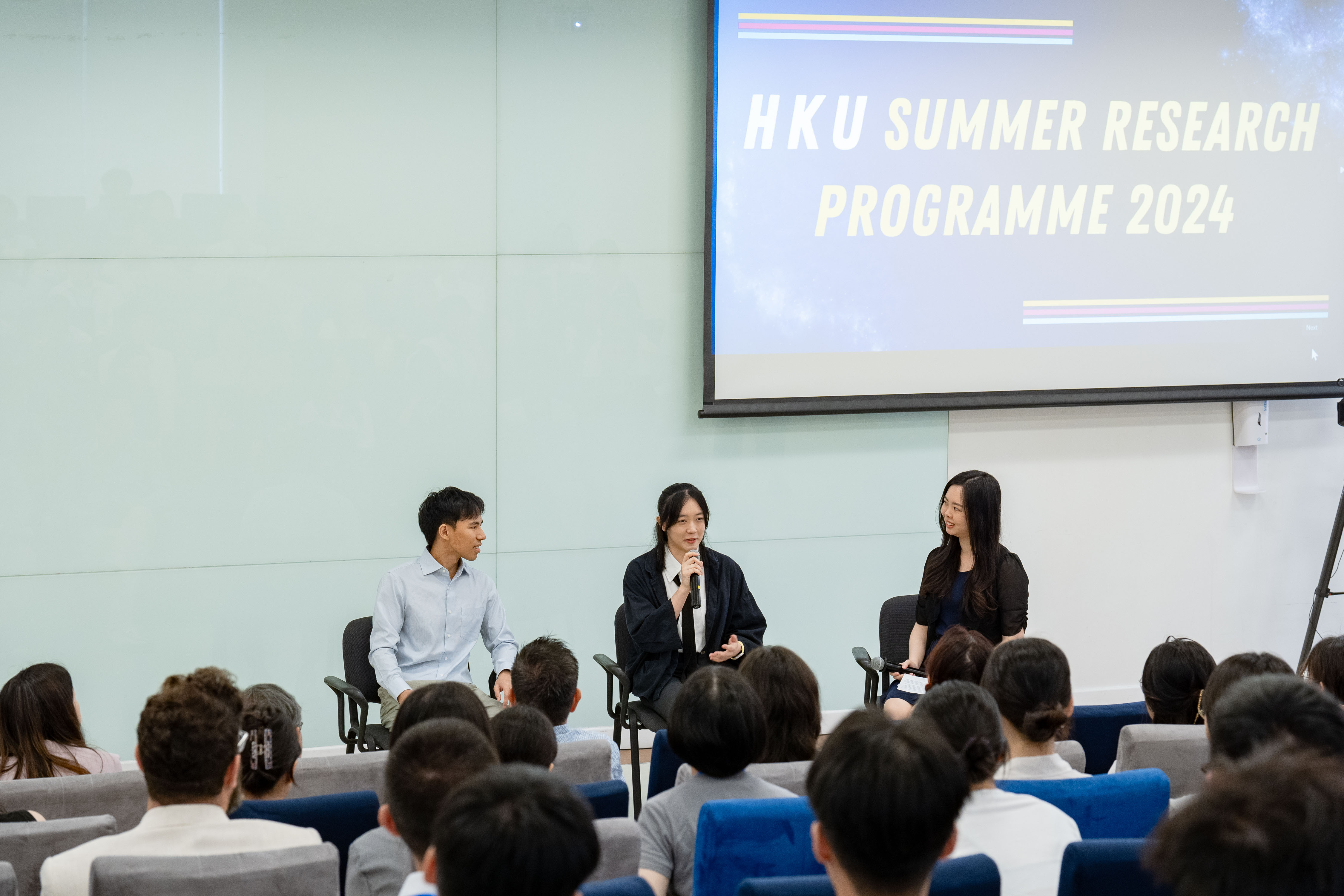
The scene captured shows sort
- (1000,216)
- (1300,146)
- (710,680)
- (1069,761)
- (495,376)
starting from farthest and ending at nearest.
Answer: (1300,146) → (1000,216) → (495,376) → (1069,761) → (710,680)

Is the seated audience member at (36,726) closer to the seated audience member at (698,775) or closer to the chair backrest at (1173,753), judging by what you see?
the seated audience member at (698,775)

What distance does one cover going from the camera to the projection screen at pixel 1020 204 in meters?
4.55

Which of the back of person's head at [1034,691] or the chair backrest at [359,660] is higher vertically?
the back of person's head at [1034,691]

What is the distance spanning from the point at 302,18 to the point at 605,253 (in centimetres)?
138

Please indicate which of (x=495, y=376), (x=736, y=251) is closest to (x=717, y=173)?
(x=736, y=251)

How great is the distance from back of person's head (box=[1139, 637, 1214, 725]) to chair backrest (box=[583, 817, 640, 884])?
1562mm

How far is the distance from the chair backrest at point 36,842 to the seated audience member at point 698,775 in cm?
96

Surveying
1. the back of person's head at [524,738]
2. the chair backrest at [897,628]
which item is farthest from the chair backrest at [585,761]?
the chair backrest at [897,628]

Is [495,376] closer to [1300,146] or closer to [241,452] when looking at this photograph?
[241,452]

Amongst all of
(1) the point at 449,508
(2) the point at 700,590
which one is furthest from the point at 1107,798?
(1) the point at 449,508

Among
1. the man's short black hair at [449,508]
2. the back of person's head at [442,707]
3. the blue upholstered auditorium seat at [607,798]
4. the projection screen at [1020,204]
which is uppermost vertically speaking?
the projection screen at [1020,204]

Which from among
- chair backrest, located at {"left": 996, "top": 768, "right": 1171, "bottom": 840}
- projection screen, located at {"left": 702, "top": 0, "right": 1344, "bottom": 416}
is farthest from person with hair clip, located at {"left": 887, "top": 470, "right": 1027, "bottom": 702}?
A: chair backrest, located at {"left": 996, "top": 768, "right": 1171, "bottom": 840}

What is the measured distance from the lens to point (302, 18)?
4152 millimetres

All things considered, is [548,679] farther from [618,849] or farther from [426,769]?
[426,769]
